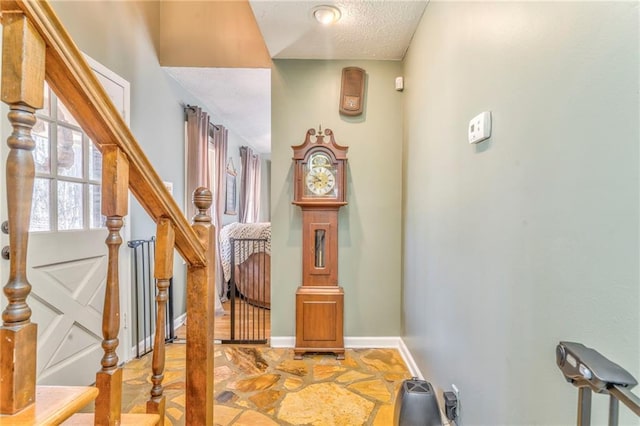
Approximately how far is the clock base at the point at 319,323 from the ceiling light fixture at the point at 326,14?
78.8 inches

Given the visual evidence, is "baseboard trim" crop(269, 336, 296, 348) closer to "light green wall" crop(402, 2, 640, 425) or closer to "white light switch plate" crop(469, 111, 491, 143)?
"light green wall" crop(402, 2, 640, 425)

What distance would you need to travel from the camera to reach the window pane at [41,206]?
1660 millimetres

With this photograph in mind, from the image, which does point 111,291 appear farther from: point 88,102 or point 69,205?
point 69,205

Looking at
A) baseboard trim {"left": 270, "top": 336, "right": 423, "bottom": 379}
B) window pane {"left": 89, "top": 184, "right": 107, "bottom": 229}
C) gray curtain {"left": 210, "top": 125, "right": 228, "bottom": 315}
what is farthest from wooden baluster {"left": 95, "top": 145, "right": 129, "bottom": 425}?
gray curtain {"left": 210, "top": 125, "right": 228, "bottom": 315}

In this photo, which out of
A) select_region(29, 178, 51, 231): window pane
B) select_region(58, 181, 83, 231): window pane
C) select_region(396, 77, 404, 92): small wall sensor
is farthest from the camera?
select_region(396, 77, 404, 92): small wall sensor

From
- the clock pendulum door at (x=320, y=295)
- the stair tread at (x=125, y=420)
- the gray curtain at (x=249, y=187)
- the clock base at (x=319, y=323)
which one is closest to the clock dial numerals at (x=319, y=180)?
the clock pendulum door at (x=320, y=295)

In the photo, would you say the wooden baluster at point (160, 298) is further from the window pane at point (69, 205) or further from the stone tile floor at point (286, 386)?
the window pane at point (69, 205)

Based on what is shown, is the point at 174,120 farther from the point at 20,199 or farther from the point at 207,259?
the point at 20,199

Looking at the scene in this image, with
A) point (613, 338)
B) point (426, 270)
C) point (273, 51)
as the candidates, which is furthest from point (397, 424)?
point (273, 51)

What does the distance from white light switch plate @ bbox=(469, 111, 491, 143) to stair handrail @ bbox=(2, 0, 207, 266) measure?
1.16m

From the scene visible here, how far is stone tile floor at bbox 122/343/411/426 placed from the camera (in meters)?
1.71

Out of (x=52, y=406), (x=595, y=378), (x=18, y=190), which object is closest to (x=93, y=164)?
(x=18, y=190)

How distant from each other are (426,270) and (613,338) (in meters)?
1.28

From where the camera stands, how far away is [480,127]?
117 centimetres
